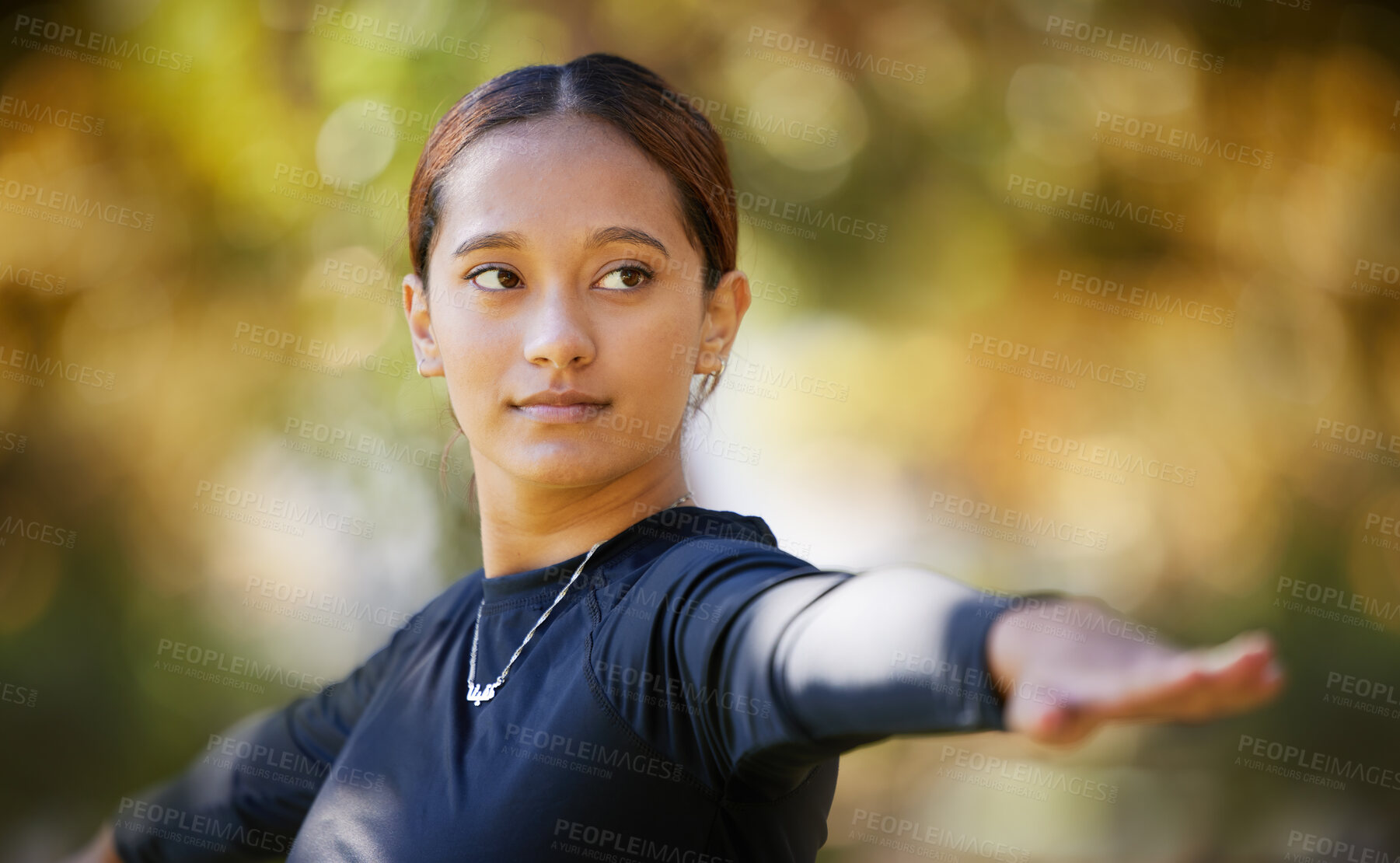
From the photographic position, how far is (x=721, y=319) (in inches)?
49.1

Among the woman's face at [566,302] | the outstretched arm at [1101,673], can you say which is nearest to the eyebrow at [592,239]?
the woman's face at [566,302]

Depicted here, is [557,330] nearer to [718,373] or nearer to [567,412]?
[567,412]

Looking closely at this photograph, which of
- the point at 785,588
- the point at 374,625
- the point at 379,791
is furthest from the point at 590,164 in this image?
the point at 374,625

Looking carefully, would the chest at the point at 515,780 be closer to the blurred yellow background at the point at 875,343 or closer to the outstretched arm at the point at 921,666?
the outstretched arm at the point at 921,666

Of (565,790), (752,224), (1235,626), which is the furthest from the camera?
(1235,626)

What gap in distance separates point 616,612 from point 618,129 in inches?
20.9

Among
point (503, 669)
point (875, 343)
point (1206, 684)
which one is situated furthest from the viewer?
point (875, 343)

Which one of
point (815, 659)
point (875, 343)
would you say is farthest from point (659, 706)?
point (875, 343)

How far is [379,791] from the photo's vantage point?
1.04 m

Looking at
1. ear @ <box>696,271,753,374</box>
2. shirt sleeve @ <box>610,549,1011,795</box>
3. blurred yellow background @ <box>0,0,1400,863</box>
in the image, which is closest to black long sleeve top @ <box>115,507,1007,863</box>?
shirt sleeve @ <box>610,549,1011,795</box>

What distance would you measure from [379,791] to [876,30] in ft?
11.9

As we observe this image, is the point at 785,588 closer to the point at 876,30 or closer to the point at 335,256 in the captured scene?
the point at 335,256

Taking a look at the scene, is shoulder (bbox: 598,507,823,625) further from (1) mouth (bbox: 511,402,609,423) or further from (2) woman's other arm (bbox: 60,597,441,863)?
(2) woman's other arm (bbox: 60,597,441,863)

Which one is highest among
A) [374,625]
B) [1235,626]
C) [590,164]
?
[590,164]
